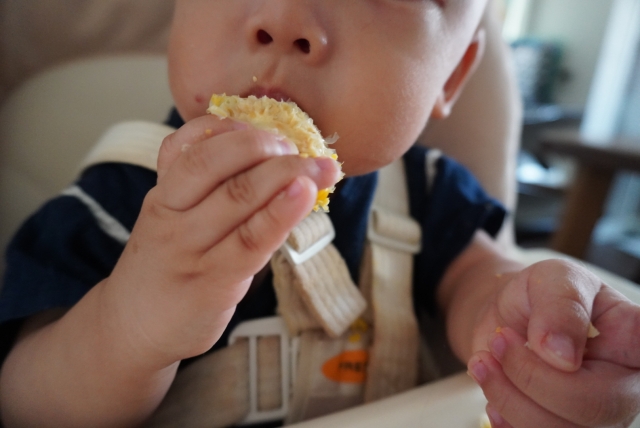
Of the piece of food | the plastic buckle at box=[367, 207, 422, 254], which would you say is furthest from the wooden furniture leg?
the piece of food

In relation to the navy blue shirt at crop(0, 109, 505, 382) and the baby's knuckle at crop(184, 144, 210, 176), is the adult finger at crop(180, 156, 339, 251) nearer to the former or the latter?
the baby's knuckle at crop(184, 144, 210, 176)

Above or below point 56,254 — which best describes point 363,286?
below

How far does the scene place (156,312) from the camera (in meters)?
0.32

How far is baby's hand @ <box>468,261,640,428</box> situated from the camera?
324mm

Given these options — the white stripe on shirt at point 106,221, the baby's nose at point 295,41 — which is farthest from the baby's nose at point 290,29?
the white stripe on shirt at point 106,221

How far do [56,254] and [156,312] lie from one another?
0.19 m

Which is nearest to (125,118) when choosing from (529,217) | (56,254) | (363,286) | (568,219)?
(56,254)

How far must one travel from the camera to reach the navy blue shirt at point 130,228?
0.43 meters

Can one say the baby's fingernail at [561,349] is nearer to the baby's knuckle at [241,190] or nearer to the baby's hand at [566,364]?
the baby's hand at [566,364]

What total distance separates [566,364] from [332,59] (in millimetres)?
271

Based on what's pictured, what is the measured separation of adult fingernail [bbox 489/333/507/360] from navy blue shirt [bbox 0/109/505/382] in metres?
0.23

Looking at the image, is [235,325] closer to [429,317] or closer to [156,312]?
[156,312]

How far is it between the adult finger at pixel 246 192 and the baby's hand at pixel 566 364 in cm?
19

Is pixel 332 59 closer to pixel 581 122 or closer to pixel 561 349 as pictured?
pixel 561 349
